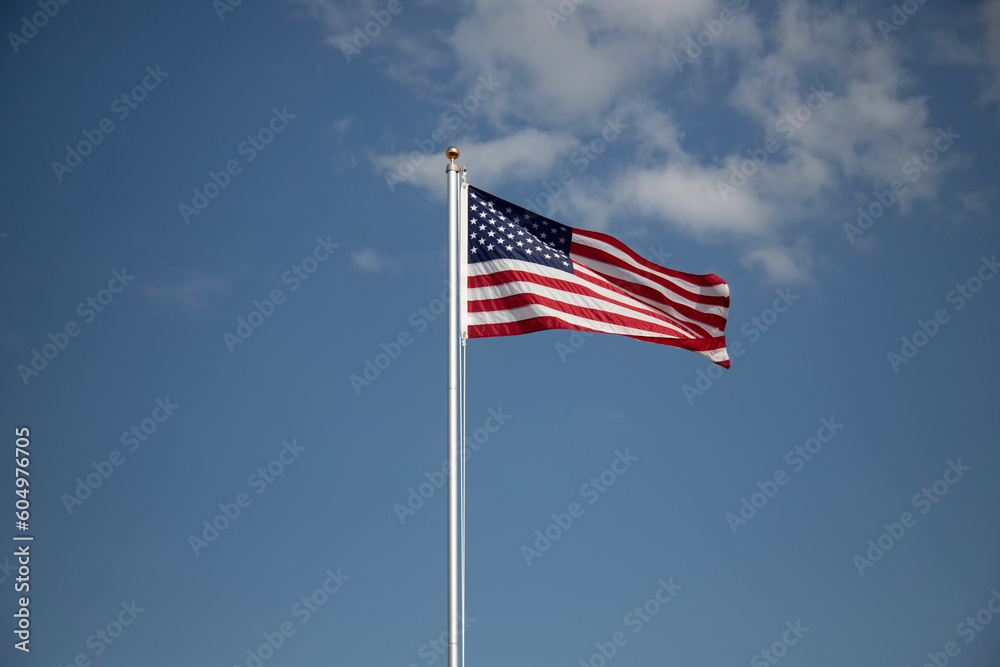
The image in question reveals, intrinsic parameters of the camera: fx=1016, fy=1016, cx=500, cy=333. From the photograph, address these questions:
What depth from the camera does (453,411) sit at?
60.4 ft

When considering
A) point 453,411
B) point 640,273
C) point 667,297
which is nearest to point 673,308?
point 667,297

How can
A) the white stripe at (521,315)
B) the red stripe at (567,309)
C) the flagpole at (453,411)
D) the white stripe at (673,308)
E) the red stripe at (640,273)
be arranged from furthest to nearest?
the white stripe at (673,308), the red stripe at (640,273), the red stripe at (567,309), the white stripe at (521,315), the flagpole at (453,411)

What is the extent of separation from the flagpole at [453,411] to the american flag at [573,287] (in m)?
0.66

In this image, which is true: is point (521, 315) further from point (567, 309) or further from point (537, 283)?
point (567, 309)

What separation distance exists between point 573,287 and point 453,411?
396cm

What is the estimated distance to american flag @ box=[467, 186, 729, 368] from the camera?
19.9m

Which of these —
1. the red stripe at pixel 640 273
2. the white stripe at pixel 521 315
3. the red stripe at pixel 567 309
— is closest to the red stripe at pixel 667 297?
the red stripe at pixel 640 273

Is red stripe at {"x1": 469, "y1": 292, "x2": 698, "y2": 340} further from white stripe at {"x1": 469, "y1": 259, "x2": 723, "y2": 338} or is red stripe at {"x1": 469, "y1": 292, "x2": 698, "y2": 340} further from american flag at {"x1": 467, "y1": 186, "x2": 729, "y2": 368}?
white stripe at {"x1": 469, "y1": 259, "x2": 723, "y2": 338}

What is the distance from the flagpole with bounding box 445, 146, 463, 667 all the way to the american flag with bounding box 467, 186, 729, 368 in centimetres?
66

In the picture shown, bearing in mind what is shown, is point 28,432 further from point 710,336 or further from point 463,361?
point 710,336

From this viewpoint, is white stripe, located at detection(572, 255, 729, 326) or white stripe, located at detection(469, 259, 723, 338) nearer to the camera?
white stripe, located at detection(469, 259, 723, 338)

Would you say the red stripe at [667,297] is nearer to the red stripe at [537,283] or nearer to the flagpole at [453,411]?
the red stripe at [537,283]

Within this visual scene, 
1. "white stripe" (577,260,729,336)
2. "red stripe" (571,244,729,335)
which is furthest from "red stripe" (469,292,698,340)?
"red stripe" (571,244,729,335)

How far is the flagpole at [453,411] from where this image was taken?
57.7 ft
